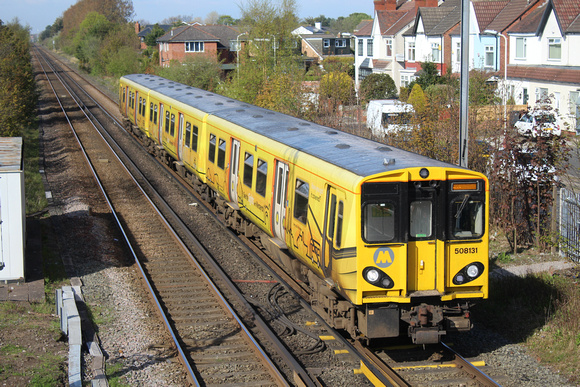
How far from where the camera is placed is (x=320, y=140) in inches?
419

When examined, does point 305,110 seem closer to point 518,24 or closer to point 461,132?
point 461,132

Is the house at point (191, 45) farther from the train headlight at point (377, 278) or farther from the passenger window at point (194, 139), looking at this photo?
the train headlight at point (377, 278)

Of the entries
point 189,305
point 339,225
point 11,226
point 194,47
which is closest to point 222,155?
point 189,305

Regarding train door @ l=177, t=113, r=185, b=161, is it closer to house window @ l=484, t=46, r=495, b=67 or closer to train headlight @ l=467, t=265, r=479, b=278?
train headlight @ l=467, t=265, r=479, b=278

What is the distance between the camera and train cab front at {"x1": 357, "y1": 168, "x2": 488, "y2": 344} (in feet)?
25.4

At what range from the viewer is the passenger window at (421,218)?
795cm

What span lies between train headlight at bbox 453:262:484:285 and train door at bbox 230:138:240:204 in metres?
6.21

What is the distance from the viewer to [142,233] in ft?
48.2

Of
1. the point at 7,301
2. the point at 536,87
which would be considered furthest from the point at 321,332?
the point at 536,87

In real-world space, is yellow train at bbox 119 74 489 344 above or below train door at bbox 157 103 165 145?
below

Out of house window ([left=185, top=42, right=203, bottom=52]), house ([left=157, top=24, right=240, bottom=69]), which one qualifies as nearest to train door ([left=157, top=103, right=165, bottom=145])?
house ([left=157, top=24, right=240, bottom=69])

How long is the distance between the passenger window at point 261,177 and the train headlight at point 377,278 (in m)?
4.05

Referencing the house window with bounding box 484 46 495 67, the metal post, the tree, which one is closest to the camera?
the metal post

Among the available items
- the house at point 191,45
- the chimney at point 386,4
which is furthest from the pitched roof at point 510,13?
the house at point 191,45
